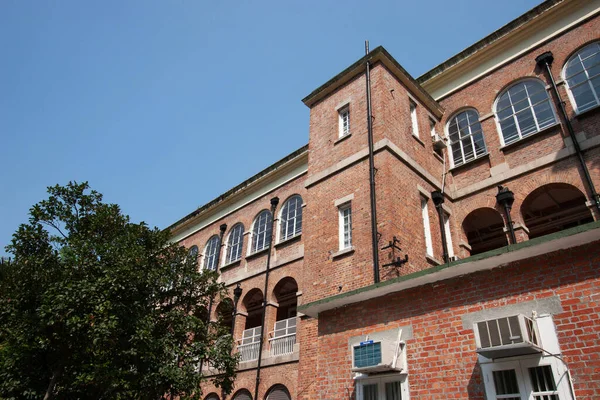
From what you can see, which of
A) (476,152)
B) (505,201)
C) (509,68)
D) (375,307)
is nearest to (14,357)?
(375,307)

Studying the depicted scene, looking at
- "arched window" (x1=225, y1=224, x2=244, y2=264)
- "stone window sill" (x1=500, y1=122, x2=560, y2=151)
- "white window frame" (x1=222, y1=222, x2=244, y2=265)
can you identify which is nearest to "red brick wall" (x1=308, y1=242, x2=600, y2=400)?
"stone window sill" (x1=500, y1=122, x2=560, y2=151)

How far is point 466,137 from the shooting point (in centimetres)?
1449

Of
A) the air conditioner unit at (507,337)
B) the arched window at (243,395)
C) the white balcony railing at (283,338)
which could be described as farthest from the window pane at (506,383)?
the arched window at (243,395)

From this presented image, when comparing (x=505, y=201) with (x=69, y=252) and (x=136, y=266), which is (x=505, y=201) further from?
(x=69, y=252)

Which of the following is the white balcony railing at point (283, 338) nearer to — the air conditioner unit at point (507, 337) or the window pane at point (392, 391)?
the window pane at point (392, 391)

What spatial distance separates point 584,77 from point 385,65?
5.49 m

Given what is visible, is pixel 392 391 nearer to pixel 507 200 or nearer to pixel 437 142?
pixel 507 200

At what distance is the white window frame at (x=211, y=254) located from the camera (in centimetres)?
2152

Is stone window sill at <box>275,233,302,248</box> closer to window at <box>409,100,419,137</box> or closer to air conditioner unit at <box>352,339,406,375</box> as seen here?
window at <box>409,100,419,137</box>

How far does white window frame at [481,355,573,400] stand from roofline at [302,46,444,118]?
9949 millimetres

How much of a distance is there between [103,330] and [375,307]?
5.26 meters

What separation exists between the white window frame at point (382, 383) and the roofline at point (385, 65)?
9.53 metres

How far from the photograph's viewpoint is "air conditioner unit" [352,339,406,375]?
6551 mm

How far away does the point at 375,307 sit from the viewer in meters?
7.43
